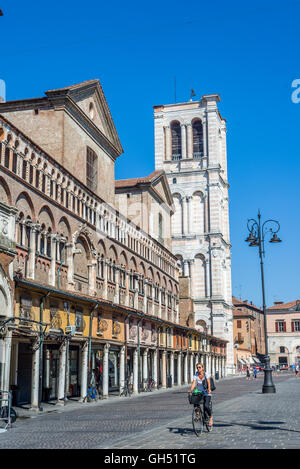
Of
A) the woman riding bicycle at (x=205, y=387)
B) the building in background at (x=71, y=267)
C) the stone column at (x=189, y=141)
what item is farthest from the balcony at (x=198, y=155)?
the woman riding bicycle at (x=205, y=387)

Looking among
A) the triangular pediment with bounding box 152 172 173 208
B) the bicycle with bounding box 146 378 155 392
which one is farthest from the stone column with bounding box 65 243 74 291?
the triangular pediment with bounding box 152 172 173 208

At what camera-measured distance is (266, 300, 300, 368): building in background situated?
113438 millimetres

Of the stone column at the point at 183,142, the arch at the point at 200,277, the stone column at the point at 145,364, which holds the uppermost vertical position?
the stone column at the point at 183,142

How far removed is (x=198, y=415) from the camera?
13.5 metres

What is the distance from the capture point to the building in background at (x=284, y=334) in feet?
372

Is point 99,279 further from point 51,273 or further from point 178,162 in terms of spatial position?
point 178,162

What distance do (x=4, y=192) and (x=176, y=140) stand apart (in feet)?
193

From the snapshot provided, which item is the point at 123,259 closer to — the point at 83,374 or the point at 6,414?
the point at 83,374

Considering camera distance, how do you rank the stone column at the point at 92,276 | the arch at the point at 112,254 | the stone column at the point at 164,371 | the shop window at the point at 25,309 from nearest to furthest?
1. the shop window at the point at 25,309
2. the stone column at the point at 92,276
3. the arch at the point at 112,254
4. the stone column at the point at 164,371

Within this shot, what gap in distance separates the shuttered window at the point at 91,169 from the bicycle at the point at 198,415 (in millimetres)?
27455

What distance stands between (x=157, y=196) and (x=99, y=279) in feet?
71.1

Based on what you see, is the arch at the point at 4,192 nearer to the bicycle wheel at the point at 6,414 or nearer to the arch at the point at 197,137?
the bicycle wheel at the point at 6,414

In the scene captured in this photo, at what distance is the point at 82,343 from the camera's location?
2850 cm

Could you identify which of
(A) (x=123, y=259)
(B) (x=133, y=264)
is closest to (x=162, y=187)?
(B) (x=133, y=264)
